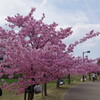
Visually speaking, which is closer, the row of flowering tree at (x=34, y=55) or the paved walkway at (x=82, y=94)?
the row of flowering tree at (x=34, y=55)

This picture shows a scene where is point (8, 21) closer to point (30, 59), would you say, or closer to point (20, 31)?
point (20, 31)

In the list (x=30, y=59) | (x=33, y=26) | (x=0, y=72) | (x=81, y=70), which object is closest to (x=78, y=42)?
(x=81, y=70)

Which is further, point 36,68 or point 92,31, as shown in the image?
point 92,31

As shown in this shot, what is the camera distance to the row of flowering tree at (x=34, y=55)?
7.33 m

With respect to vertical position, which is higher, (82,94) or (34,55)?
(34,55)

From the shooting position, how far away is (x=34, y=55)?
706 centimetres

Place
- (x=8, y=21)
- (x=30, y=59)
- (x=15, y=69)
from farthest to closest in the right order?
1. (x=8, y=21)
2. (x=15, y=69)
3. (x=30, y=59)

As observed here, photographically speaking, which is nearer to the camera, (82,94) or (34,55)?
(34,55)

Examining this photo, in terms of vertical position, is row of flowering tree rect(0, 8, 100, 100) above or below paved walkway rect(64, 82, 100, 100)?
above

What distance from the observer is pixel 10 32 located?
941 cm

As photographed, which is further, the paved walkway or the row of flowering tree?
the paved walkway

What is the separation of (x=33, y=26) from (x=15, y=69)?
2.14 meters

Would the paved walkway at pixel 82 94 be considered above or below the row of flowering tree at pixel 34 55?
below

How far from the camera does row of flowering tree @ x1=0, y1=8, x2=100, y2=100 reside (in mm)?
7332
